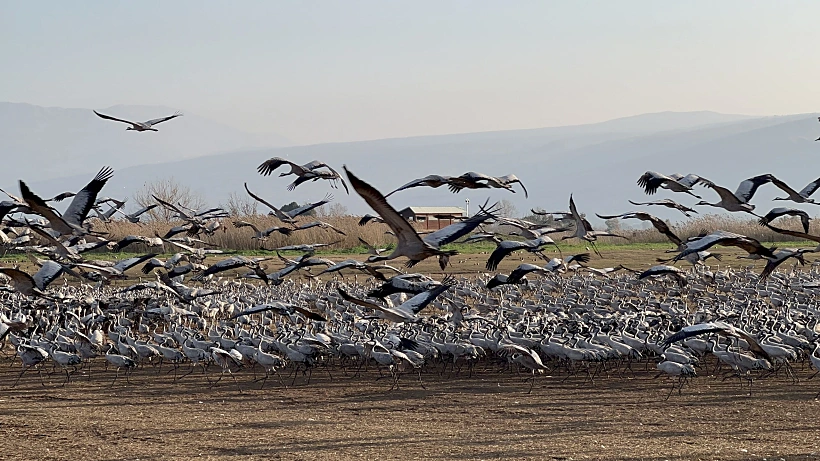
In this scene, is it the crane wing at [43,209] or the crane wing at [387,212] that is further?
the crane wing at [43,209]

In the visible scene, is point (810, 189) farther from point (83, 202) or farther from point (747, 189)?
point (83, 202)

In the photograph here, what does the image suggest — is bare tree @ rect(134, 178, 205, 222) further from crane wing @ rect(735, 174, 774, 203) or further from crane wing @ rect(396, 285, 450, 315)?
crane wing @ rect(396, 285, 450, 315)

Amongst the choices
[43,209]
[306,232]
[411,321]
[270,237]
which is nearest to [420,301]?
[411,321]

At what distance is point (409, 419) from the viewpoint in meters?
11.6

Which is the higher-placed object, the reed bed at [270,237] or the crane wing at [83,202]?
the crane wing at [83,202]

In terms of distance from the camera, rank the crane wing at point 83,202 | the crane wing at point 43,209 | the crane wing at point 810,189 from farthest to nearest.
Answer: the crane wing at point 810,189 < the crane wing at point 83,202 < the crane wing at point 43,209

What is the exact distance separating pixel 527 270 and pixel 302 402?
404 cm

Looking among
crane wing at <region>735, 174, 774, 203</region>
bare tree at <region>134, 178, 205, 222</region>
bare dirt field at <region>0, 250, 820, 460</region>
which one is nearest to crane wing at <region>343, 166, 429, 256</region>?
bare dirt field at <region>0, 250, 820, 460</region>

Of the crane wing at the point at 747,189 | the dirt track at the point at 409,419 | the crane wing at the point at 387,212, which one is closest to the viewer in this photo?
the crane wing at the point at 387,212

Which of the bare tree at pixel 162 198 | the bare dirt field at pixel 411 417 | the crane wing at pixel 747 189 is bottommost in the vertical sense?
the bare dirt field at pixel 411 417

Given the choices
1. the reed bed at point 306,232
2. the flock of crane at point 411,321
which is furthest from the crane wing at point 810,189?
the reed bed at point 306,232

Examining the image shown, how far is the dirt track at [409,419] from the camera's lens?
32.4 ft

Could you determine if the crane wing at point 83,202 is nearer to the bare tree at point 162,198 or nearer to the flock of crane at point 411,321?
the flock of crane at point 411,321

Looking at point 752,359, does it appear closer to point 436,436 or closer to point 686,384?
point 686,384
